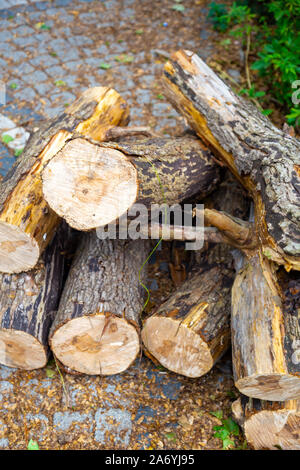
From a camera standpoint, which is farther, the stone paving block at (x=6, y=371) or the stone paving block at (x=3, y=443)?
the stone paving block at (x=6, y=371)

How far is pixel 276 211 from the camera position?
115 inches

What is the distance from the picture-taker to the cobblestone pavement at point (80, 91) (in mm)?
3012

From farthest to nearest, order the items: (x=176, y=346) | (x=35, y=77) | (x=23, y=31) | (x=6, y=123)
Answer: (x=23, y=31), (x=35, y=77), (x=6, y=123), (x=176, y=346)

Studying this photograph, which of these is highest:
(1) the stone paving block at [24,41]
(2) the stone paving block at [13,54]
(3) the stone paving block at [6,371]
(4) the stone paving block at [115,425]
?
(1) the stone paving block at [24,41]

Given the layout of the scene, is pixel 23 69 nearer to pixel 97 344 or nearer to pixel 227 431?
pixel 97 344

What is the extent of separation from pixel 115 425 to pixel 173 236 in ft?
4.21

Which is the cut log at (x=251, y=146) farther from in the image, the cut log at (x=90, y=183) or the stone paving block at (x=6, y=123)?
the stone paving block at (x=6, y=123)

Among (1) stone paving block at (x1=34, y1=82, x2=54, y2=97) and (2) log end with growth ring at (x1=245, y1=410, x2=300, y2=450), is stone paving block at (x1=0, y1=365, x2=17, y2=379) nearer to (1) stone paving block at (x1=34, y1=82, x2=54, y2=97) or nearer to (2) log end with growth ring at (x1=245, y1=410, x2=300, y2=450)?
(2) log end with growth ring at (x1=245, y1=410, x2=300, y2=450)

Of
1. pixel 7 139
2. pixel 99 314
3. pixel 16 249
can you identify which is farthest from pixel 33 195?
pixel 7 139

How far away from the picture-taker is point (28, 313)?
3150 mm

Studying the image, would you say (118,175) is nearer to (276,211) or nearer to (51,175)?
(51,175)

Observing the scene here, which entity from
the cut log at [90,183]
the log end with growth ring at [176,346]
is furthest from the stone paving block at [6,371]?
the cut log at [90,183]

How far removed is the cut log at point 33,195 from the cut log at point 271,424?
5.54 ft

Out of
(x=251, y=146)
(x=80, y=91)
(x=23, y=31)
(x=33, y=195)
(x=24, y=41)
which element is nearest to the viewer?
(x=33, y=195)
